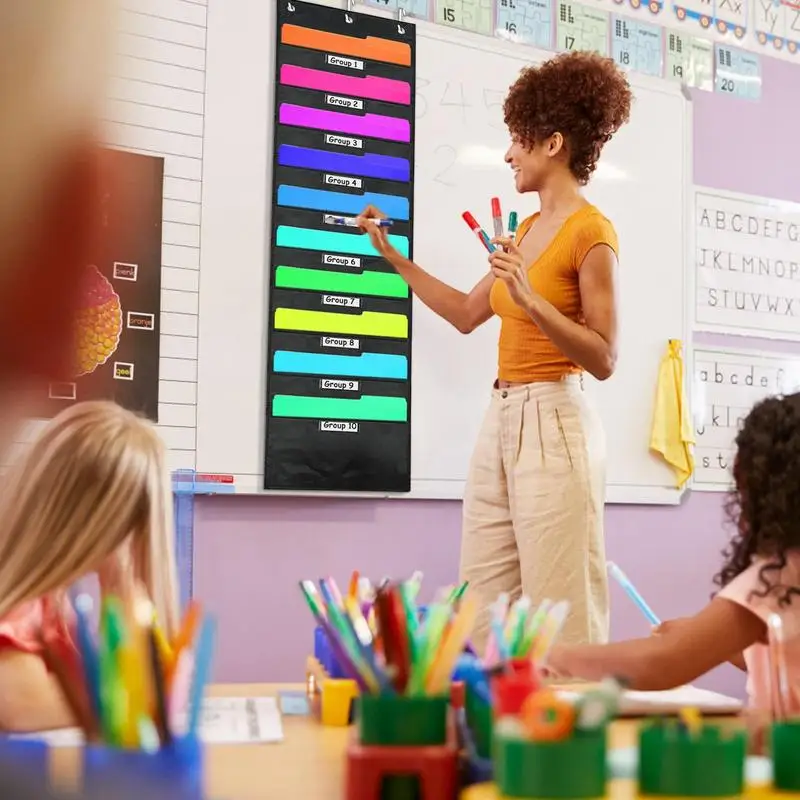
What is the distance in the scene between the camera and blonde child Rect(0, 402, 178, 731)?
2.92 feet

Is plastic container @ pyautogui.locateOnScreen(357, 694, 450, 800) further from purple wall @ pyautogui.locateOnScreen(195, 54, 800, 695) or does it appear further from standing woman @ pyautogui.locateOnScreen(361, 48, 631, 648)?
purple wall @ pyautogui.locateOnScreen(195, 54, 800, 695)

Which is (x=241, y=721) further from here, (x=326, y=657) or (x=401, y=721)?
(x=401, y=721)

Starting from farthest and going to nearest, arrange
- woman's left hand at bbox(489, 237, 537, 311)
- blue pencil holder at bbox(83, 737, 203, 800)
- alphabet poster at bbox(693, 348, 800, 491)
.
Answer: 1. alphabet poster at bbox(693, 348, 800, 491)
2. woman's left hand at bbox(489, 237, 537, 311)
3. blue pencil holder at bbox(83, 737, 203, 800)

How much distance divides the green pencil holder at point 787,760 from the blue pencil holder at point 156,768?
0.31m

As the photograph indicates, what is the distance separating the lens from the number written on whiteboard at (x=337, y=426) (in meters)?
2.36

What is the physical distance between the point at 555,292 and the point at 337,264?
62 centimetres

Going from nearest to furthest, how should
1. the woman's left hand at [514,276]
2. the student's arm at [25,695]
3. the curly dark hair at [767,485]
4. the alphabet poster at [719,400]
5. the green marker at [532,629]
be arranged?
1. the green marker at [532,629]
2. the student's arm at [25,695]
3. the curly dark hair at [767,485]
4. the woman's left hand at [514,276]
5. the alphabet poster at [719,400]

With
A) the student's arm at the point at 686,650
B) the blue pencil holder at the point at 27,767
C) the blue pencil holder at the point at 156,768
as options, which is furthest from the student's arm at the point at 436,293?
the blue pencil holder at the point at 27,767

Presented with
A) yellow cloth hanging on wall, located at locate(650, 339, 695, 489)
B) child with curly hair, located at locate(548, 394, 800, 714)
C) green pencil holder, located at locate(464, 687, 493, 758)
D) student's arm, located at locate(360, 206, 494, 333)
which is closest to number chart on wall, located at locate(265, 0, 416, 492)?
student's arm, located at locate(360, 206, 494, 333)

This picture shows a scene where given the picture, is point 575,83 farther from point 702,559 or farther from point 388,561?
point 702,559

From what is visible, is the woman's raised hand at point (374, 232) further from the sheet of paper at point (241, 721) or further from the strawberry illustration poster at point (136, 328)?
the sheet of paper at point (241, 721)

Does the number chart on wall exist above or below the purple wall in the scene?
above

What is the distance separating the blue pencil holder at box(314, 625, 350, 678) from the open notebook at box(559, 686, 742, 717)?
0.67 ft

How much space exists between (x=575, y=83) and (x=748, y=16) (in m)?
1.39
